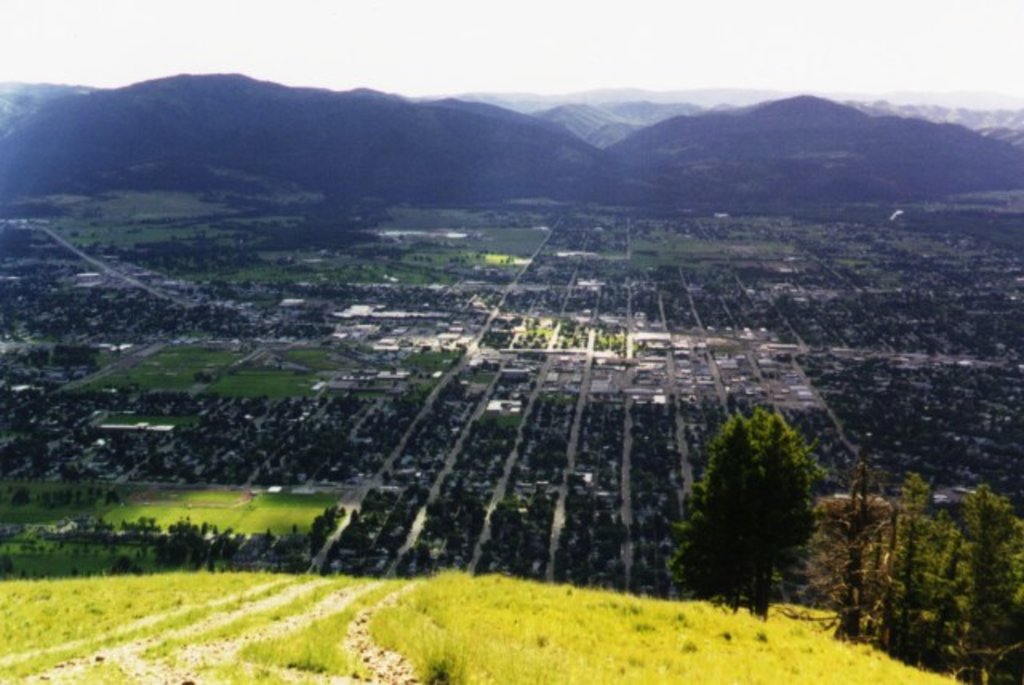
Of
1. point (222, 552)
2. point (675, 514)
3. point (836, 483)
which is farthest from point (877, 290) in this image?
point (222, 552)

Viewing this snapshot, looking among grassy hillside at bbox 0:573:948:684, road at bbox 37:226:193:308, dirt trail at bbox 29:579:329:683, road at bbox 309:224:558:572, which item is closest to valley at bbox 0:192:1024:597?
road at bbox 309:224:558:572

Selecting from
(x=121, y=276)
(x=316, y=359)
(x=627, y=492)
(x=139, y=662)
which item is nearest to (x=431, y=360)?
(x=316, y=359)

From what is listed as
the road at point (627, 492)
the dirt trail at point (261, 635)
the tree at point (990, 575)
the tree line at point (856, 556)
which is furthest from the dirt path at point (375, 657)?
the road at point (627, 492)

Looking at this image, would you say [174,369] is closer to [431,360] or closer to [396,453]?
[431,360]

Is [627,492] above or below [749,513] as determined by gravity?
below

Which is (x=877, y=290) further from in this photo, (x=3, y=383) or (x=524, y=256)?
(x=3, y=383)

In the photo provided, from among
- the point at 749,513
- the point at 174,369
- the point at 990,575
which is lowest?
the point at 174,369
